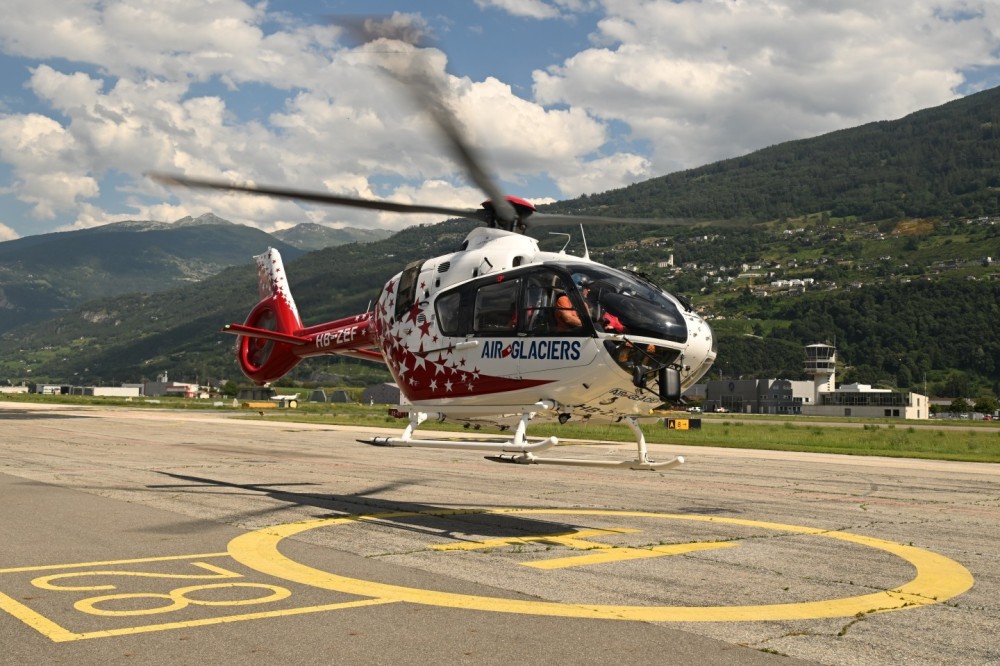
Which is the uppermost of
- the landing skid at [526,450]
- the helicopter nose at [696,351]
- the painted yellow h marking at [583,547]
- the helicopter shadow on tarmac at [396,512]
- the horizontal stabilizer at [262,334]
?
the horizontal stabilizer at [262,334]

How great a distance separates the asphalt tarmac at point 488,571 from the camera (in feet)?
23.0

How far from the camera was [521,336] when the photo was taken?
13773mm

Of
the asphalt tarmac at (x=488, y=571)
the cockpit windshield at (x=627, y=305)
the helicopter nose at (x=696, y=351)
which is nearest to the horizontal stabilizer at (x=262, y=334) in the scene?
the asphalt tarmac at (x=488, y=571)

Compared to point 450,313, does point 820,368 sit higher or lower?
higher

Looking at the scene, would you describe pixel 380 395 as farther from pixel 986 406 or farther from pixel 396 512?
pixel 396 512

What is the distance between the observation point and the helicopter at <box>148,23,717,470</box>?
507 inches

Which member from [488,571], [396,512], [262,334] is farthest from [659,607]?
[262,334]

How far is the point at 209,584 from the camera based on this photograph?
9.11 meters

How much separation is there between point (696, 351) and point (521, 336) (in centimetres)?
268

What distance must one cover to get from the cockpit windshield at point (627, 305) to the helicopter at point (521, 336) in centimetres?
2

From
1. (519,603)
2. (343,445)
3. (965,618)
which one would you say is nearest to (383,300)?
(519,603)

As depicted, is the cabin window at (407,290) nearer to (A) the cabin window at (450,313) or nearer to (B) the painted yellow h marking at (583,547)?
(A) the cabin window at (450,313)

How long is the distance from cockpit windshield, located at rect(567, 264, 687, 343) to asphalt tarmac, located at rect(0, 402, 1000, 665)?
10.0 ft

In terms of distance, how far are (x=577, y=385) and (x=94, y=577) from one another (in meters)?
6.94
